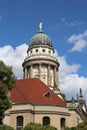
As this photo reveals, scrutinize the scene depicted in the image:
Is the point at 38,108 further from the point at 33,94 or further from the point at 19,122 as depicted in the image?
the point at 19,122

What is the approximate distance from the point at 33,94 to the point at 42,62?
2073 centimetres

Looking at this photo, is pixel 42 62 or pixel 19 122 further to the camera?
pixel 42 62

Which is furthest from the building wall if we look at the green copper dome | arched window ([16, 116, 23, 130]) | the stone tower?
the green copper dome

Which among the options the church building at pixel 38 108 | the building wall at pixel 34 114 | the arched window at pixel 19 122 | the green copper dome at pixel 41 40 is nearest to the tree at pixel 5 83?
the building wall at pixel 34 114

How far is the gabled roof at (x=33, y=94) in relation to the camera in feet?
193

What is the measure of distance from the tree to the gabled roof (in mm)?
12757

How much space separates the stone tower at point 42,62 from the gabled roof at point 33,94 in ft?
48.7

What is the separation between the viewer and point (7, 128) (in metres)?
43.5

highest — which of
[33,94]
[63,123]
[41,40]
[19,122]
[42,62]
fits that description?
[41,40]

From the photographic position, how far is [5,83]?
1790 inches

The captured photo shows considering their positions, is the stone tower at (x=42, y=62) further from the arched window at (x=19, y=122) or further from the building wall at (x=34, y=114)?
the arched window at (x=19, y=122)

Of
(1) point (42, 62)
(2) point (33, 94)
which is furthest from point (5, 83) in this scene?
(1) point (42, 62)

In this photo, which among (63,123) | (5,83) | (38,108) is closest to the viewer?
(5,83)

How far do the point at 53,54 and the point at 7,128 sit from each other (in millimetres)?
42450
